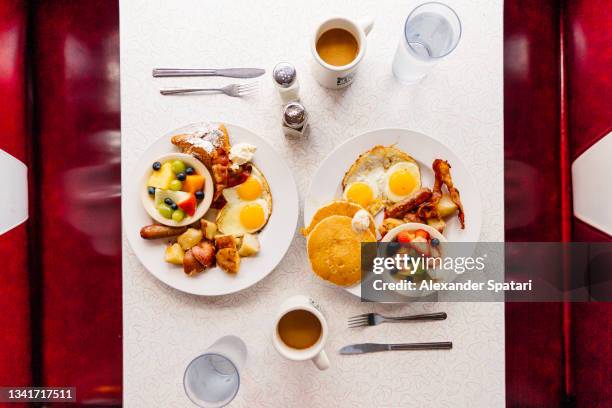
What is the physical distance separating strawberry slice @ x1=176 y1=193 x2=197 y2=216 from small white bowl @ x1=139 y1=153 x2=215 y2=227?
2cm

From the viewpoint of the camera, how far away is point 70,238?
158 cm

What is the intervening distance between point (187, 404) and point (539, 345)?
119 cm

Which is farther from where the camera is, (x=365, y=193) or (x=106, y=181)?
(x=106, y=181)

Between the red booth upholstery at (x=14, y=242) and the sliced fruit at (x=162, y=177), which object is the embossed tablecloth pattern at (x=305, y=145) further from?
the red booth upholstery at (x=14, y=242)

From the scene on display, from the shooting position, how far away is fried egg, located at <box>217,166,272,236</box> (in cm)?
133

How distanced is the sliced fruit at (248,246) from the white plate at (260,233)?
18 mm

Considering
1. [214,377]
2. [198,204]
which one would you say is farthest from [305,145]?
[214,377]

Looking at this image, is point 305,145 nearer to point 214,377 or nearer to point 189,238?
point 189,238

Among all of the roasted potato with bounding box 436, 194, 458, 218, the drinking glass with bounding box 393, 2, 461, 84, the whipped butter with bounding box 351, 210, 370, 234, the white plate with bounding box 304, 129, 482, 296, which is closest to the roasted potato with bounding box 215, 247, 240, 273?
the white plate with bounding box 304, 129, 482, 296

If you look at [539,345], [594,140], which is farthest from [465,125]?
[539,345]

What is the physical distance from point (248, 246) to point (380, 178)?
431mm

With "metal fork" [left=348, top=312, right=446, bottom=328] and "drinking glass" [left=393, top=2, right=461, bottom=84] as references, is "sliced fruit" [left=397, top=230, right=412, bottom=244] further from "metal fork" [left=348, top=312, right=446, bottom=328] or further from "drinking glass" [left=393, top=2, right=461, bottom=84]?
"drinking glass" [left=393, top=2, right=461, bottom=84]

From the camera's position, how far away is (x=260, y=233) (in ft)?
4.39

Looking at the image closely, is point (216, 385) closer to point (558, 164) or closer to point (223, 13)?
point (223, 13)
